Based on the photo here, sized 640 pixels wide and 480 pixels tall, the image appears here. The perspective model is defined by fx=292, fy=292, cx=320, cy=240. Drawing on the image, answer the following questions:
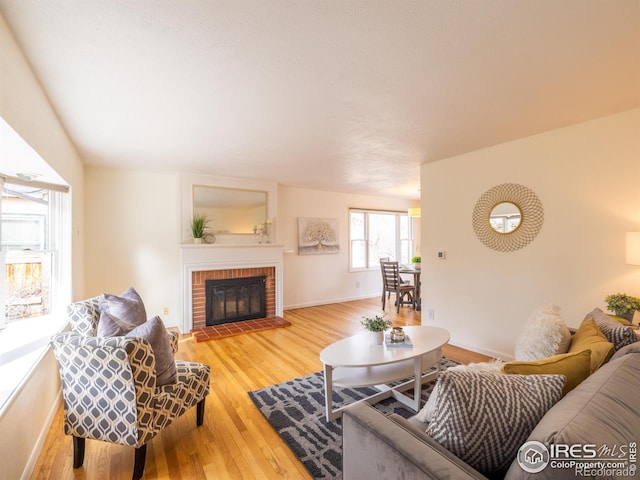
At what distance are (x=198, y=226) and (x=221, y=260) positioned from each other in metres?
0.63

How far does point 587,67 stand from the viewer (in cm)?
178

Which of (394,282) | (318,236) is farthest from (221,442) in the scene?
(318,236)

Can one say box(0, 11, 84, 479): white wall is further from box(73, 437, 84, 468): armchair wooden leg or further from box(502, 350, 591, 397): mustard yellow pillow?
box(502, 350, 591, 397): mustard yellow pillow

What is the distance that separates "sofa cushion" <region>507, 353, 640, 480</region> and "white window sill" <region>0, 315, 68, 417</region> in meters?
2.19

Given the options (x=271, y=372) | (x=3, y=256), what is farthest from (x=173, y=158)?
(x=271, y=372)

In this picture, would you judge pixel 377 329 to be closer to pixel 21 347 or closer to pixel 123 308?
pixel 123 308

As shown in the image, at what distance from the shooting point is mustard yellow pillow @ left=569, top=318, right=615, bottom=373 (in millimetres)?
1358

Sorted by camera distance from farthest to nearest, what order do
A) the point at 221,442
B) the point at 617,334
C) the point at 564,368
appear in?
the point at 221,442
the point at 617,334
the point at 564,368

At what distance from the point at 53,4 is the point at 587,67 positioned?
2.84 metres

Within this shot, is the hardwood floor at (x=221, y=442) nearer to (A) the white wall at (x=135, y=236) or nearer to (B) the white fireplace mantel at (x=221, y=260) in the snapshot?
(B) the white fireplace mantel at (x=221, y=260)

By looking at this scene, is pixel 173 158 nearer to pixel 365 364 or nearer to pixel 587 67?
pixel 365 364

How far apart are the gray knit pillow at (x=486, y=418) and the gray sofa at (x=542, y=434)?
5 cm

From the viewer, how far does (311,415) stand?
224cm

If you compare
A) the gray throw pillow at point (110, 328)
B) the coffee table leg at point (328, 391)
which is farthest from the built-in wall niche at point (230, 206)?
the coffee table leg at point (328, 391)
